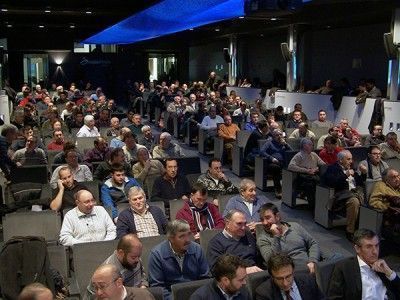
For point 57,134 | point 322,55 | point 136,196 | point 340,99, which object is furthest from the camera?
point 322,55

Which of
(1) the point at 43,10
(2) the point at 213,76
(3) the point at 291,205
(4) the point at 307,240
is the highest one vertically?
(1) the point at 43,10

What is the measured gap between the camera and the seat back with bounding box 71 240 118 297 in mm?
4398

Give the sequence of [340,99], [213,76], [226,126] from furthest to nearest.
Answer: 1. [213,76]
2. [340,99]
3. [226,126]

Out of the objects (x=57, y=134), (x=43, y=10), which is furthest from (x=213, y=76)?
(x=57, y=134)

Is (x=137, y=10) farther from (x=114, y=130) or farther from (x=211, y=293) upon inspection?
(x=211, y=293)

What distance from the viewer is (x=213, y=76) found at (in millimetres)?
23266

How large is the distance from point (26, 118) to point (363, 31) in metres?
10.3

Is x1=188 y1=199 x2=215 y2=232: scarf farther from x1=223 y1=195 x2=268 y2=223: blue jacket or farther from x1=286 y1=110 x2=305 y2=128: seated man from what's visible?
x1=286 y1=110 x2=305 y2=128: seated man

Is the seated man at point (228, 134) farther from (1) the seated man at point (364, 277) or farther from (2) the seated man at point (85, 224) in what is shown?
(1) the seated man at point (364, 277)

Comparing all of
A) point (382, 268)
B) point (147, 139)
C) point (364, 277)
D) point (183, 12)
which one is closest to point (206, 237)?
point (364, 277)

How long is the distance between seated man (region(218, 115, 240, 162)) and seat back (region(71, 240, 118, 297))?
7076mm

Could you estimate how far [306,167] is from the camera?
27.5ft

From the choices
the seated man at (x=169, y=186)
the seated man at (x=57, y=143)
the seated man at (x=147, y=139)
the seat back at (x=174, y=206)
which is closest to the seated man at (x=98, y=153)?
the seated man at (x=57, y=143)

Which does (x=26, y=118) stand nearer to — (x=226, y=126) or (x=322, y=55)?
(x=226, y=126)
